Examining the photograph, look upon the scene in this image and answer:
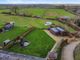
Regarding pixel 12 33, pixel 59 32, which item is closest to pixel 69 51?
pixel 59 32

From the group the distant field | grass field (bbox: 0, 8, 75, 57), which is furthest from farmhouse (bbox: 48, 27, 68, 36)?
the distant field

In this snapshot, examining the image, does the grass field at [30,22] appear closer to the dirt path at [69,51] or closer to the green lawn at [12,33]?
the green lawn at [12,33]

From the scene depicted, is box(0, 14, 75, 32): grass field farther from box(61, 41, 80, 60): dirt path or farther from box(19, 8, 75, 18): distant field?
box(61, 41, 80, 60): dirt path

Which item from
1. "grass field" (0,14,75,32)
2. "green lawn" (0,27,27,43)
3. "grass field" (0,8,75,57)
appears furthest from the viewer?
"grass field" (0,14,75,32)

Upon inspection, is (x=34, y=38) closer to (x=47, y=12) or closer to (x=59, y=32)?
(x=59, y=32)
